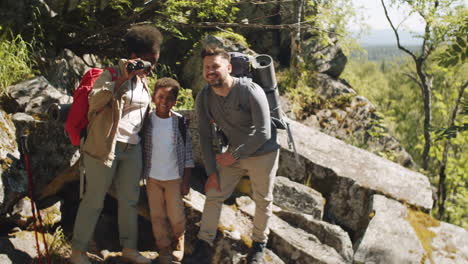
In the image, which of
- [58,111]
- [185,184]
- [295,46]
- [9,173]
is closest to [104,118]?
[58,111]

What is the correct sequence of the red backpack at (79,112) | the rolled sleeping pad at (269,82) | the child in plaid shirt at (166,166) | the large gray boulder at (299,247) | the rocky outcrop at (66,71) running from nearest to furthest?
1. the red backpack at (79,112)
2. the child in plaid shirt at (166,166)
3. the rolled sleeping pad at (269,82)
4. the large gray boulder at (299,247)
5. the rocky outcrop at (66,71)

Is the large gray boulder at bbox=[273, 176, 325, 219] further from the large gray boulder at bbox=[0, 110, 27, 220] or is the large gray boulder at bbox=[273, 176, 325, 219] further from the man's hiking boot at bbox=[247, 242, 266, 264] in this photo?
the large gray boulder at bbox=[0, 110, 27, 220]

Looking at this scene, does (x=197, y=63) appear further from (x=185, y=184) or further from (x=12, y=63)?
(x=185, y=184)

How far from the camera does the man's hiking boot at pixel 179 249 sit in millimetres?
4406

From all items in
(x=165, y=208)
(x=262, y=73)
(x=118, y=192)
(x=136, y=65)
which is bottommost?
(x=165, y=208)

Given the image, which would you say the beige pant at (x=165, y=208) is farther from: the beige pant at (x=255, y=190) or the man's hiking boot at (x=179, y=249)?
the beige pant at (x=255, y=190)

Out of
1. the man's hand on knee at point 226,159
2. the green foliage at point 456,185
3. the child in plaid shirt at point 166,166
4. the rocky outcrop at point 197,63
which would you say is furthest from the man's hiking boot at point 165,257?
the green foliage at point 456,185

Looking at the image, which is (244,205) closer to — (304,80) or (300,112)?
(300,112)

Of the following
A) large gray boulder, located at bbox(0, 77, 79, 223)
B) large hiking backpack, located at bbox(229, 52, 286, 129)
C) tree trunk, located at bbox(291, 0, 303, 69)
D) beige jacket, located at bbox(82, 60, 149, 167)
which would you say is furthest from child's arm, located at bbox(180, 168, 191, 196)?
tree trunk, located at bbox(291, 0, 303, 69)

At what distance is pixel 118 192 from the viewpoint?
4109mm

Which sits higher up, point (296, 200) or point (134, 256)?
point (134, 256)

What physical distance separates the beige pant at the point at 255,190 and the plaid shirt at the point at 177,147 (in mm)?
410

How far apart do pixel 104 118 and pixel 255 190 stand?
1.87 metres

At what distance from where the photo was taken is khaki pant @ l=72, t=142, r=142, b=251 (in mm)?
3836
